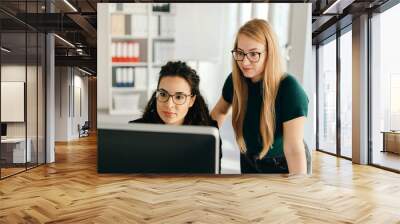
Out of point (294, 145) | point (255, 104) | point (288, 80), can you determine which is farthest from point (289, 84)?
point (294, 145)

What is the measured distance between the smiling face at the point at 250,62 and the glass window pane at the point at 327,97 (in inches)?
209

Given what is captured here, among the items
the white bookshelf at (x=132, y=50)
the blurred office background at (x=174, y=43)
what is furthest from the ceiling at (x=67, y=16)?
the white bookshelf at (x=132, y=50)

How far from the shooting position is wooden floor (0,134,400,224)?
3975 millimetres

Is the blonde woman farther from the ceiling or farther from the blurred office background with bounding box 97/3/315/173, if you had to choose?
the ceiling

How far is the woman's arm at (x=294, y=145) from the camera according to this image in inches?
208

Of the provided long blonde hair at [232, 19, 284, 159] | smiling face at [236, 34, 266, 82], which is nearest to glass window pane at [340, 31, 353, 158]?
long blonde hair at [232, 19, 284, 159]

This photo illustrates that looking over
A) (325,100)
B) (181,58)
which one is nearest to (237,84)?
(181,58)

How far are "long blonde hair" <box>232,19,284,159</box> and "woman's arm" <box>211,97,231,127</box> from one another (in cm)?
10

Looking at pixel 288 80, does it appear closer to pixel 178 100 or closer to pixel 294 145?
pixel 294 145

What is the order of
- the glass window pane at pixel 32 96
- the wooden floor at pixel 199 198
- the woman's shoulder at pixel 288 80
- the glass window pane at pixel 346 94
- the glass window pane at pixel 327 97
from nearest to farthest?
the wooden floor at pixel 199 198, the woman's shoulder at pixel 288 80, the glass window pane at pixel 32 96, the glass window pane at pixel 346 94, the glass window pane at pixel 327 97

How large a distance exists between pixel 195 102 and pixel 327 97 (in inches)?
242

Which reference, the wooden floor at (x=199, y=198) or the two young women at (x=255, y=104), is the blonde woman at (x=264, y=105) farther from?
the wooden floor at (x=199, y=198)

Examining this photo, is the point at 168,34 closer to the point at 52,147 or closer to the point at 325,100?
the point at 52,147

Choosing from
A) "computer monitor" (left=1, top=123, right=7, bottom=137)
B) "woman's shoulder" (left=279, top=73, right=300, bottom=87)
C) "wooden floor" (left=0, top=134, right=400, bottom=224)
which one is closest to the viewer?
"wooden floor" (left=0, top=134, right=400, bottom=224)
